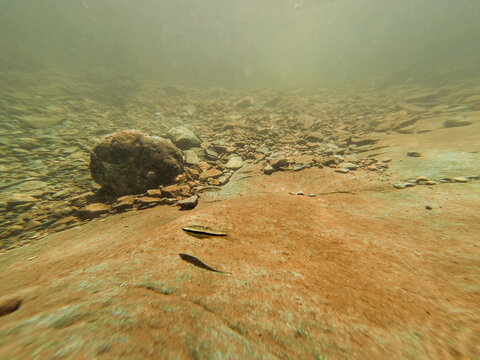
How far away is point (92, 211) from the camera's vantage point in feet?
9.23

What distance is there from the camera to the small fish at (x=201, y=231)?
173 centimetres

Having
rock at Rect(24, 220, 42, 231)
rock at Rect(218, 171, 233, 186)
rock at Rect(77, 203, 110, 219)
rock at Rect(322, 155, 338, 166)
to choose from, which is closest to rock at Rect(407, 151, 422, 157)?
rock at Rect(322, 155, 338, 166)

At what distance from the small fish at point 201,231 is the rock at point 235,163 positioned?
97.5 inches

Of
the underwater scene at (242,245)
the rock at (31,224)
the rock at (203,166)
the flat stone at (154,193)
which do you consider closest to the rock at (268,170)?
the underwater scene at (242,245)

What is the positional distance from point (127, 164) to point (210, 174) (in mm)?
1532

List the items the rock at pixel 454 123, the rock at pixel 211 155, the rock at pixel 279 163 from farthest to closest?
the rock at pixel 454 123, the rock at pixel 211 155, the rock at pixel 279 163

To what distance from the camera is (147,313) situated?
2.84 feet

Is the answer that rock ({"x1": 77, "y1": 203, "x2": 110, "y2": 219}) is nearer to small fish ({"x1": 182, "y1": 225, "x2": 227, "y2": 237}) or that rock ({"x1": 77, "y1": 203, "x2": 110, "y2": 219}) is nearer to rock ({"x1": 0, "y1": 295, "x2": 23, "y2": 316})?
rock ({"x1": 0, "y1": 295, "x2": 23, "y2": 316})

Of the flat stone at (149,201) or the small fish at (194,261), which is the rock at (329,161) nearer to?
the flat stone at (149,201)

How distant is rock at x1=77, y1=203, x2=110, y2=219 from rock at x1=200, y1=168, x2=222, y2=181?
1706 mm

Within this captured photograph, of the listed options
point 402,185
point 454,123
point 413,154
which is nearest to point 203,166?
point 402,185

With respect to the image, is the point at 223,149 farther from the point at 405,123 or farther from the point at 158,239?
the point at 405,123

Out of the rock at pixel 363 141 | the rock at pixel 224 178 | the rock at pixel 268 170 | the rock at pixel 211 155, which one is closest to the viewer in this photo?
the rock at pixel 224 178

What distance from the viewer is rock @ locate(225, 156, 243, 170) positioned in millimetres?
4183
